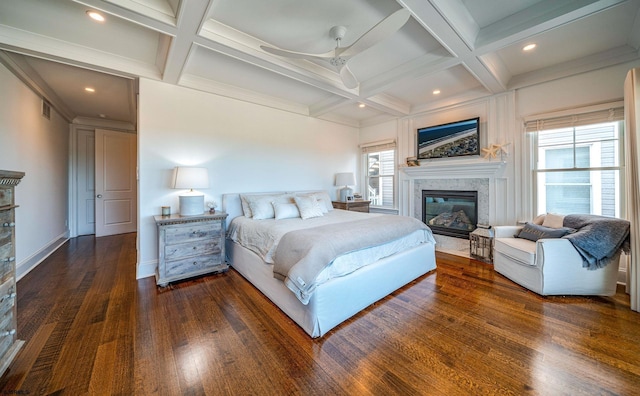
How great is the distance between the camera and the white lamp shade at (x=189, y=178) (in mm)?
2973

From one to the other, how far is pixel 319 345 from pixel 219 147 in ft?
9.97

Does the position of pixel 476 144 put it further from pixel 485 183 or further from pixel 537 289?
pixel 537 289

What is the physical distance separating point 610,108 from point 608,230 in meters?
1.50

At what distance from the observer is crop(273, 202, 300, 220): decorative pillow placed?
3331mm

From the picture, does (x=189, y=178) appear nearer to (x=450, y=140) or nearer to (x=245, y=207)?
(x=245, y=207)

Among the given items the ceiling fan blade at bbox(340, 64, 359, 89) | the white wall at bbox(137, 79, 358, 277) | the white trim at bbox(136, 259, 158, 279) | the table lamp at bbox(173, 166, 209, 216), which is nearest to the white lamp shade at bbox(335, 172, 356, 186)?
the white wall at bbox(137, 79, 358, 277)

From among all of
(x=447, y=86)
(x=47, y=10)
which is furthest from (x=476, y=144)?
(x=47, y=10)

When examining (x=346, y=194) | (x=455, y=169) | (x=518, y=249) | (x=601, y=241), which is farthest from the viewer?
(x=346, y=194)

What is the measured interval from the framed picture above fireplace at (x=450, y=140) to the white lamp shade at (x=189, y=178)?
378 centimetres

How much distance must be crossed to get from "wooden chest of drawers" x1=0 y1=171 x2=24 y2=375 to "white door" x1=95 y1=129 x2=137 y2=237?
4.52 meters

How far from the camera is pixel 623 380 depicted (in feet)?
4.70

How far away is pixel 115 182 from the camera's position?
535cm

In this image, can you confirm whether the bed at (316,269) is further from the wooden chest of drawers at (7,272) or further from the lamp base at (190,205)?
the wooden chest of drawers at (7,272)

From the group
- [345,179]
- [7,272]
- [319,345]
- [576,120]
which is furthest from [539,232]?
[7,272]
